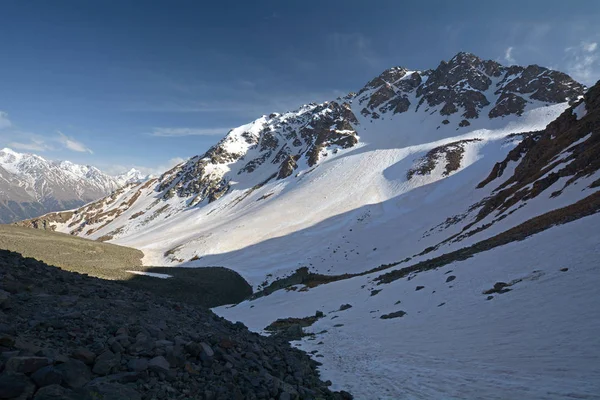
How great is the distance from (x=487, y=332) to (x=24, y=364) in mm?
11673

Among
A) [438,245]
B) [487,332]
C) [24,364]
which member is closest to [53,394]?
[24,364]

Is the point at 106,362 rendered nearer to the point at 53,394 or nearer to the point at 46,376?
the point at 46,376

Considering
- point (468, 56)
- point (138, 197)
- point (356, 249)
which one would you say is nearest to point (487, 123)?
point (468, 56)

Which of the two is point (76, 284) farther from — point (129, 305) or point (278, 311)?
point (278, 311)

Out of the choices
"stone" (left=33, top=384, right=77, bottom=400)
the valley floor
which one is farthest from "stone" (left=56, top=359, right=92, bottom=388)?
the valley floor

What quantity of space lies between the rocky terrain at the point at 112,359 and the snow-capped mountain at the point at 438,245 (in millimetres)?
2707

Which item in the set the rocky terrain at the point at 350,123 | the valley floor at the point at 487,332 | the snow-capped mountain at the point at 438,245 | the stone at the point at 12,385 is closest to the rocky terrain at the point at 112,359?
the stone at the point at 12,385

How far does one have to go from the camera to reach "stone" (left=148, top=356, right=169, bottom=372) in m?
5.74

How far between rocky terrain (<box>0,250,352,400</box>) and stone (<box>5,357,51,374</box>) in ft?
0.04

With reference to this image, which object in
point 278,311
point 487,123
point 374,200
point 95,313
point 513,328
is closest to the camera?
point 95,313

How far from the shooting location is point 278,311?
90.4 ft

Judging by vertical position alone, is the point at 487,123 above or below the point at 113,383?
above

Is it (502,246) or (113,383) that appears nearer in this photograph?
(113,383)

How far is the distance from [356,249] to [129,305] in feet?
149
